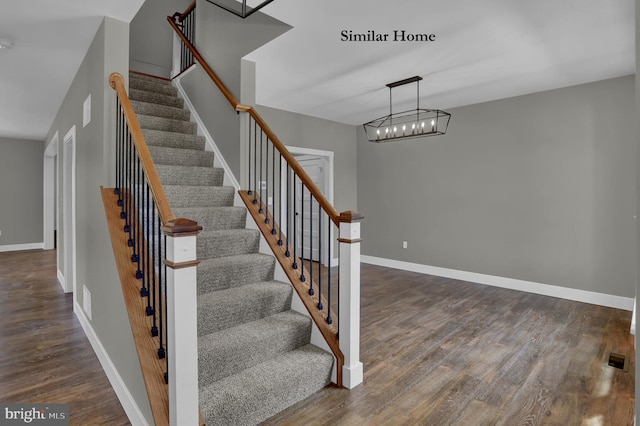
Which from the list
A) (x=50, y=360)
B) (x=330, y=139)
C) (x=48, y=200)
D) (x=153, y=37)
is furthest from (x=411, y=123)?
(x=48, y=200)

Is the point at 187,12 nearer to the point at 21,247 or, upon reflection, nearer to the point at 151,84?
the point at 151,84

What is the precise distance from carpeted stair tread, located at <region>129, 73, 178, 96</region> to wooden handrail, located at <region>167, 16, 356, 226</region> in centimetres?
61

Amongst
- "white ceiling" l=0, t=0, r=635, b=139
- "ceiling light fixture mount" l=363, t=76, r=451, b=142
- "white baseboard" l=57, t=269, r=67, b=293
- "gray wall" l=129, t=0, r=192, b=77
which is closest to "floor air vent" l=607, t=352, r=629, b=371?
"ceiling light fixture mount" l=363, t=76, r=451, b=142

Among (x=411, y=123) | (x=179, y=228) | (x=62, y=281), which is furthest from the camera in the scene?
(x=411, y=123)

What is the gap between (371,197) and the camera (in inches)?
244

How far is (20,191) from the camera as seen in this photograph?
736 centimetres

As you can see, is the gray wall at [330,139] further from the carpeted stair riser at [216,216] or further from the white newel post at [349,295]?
the white newel post at [349,295]

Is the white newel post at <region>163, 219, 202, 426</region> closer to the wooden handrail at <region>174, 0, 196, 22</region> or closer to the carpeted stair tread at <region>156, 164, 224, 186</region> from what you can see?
the carpeted stair tread at <region>156, 164, 224, 186</region>

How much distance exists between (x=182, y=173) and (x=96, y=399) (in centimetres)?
184

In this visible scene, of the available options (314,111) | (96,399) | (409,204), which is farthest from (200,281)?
(409,204)

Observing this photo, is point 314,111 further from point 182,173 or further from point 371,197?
point 182,173

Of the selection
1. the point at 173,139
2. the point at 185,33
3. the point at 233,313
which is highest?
the point at 185,33

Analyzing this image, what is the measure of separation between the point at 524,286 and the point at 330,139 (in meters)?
3.63

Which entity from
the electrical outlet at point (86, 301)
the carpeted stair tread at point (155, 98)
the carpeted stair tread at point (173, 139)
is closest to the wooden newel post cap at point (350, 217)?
the carpeted stair tread at point (173, 139)
